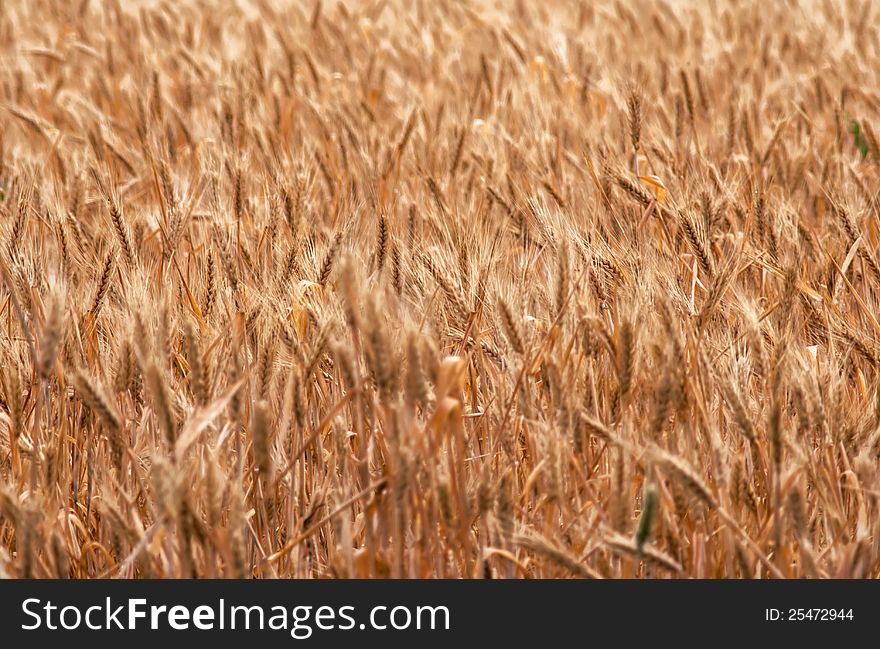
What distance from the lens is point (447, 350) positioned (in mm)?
2229

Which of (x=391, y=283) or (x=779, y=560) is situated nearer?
(x=779, y=560)

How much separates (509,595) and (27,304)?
3.57 ft

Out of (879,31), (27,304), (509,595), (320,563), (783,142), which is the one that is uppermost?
(879,31)

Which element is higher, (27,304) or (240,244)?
(240,244)

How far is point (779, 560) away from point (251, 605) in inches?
29.5

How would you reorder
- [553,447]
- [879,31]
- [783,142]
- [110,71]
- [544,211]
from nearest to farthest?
[553,447], [544,211], [783,142], [110,71], [879,31]

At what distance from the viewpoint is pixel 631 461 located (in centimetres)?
184

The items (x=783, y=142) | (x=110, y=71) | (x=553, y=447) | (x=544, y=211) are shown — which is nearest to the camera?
(x=553, y=447)

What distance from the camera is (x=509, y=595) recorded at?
5.34ft

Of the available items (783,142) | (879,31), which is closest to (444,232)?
(783,142)

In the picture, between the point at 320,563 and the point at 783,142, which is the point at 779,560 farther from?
the point at 783,142

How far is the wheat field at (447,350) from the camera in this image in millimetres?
1604

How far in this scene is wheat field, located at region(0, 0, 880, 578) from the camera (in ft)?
5.26

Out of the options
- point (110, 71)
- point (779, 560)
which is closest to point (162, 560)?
point (779, 560)
